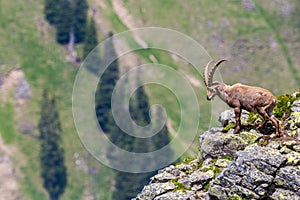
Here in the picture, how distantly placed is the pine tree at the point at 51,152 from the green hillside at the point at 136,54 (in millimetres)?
1761

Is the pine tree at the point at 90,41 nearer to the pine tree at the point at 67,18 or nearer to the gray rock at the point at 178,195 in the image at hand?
the pine tree at the point at 67,18

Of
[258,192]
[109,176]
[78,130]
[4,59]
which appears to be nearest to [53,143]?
[78,130]

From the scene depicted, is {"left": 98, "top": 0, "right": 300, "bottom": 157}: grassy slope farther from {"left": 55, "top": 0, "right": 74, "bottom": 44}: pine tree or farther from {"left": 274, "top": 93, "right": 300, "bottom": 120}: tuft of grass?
{"left": 274, "top": 93, "right": 300, "bottom": 120}: tuft of grass

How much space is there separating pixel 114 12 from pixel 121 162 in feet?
202

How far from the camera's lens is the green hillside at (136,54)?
471 feet

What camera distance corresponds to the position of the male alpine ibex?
24.7 m

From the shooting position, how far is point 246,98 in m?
25.4

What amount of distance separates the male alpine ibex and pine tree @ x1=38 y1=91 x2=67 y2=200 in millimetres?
117870

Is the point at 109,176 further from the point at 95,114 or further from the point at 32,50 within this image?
the point at 32,50

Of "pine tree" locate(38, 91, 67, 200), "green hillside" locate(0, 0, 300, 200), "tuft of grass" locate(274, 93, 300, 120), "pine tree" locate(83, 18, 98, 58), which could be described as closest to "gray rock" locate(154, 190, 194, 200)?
"tuft of grass" locate(274, 93, 300, 120)

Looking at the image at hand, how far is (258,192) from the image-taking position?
20.5m

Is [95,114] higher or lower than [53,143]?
higher

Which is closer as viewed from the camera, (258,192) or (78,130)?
(258,192)

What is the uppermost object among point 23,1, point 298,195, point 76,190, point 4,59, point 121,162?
point 23,1
